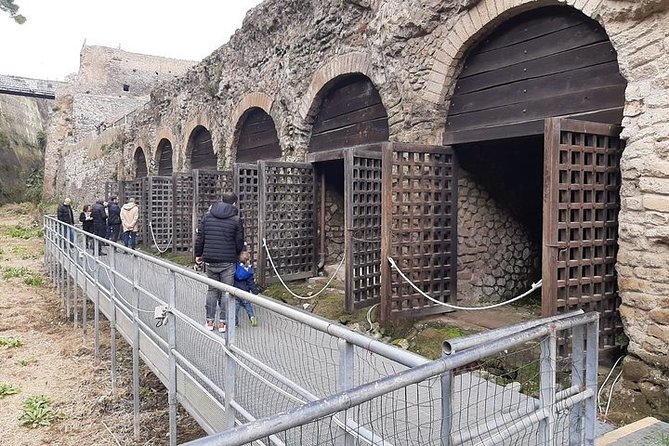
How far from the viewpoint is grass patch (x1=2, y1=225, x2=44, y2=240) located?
21578mm

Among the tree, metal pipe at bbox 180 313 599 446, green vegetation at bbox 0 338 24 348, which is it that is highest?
the tree

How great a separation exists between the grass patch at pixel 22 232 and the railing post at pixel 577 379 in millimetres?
22718

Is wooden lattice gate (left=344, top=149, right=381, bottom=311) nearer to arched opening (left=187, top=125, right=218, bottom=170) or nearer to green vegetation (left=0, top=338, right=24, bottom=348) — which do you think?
green vegetation (left=0, top=338, right=24, bottom=348)

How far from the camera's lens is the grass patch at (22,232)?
70.8 feet

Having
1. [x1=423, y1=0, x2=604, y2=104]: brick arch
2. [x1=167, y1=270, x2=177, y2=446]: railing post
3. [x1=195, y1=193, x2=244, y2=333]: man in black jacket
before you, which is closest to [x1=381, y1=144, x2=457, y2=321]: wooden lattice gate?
[x1=423, y1=0, x2=604, y2=104]: brick arch

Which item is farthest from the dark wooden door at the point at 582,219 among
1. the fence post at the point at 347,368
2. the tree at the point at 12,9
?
the tree at the point at 12,9

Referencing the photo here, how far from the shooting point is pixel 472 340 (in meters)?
1.96

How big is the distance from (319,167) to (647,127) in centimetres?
543

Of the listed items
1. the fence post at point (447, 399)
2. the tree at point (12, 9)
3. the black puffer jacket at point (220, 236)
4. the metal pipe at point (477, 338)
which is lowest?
the fence post at point (447, 399)

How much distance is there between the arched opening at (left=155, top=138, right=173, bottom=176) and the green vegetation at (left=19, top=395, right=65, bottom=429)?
1174cm

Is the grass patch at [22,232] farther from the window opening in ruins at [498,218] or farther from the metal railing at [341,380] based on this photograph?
the window opening in ruins at [498,218]

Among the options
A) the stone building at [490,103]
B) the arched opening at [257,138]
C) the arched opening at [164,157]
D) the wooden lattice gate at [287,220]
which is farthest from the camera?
the arched opening at [164,157]

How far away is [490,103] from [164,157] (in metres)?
13.5

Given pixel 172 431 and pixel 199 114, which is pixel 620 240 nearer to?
pixel 172 431
